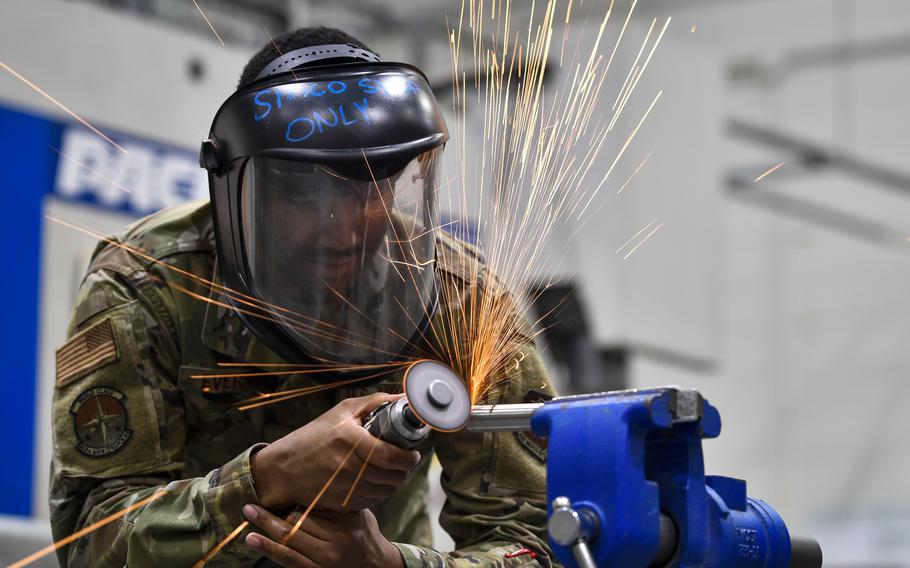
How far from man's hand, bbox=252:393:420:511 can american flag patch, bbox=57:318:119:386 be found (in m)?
0.37

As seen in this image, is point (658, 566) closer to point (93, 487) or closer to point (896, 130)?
point (93, 487)

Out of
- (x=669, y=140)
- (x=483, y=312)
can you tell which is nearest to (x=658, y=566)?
(x=483, y=312)

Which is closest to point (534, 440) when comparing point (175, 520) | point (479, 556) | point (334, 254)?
point (479, 556)

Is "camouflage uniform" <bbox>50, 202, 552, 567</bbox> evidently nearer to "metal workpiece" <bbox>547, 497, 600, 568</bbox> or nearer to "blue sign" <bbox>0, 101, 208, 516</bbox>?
"metal workpiece" <bbox>547, 497, 600, 568</bbox>

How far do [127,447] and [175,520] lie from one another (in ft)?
0.66

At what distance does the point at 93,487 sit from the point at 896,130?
850cm

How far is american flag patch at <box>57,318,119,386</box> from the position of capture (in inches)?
71.0

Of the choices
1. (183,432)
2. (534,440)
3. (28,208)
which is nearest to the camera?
(183,432)

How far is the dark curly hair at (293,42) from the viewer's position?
194 cm

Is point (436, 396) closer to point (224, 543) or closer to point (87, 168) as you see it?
point (224, 543)

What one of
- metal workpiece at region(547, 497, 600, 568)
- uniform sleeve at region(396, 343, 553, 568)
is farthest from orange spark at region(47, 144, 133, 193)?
metal workpiece at region(547, 497, 600, 568)

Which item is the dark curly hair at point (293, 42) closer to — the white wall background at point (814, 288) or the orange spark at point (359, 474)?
the orange spark at point (359, 474)

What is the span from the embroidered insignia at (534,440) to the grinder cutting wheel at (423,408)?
0.53m

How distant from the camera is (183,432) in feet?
6.13
